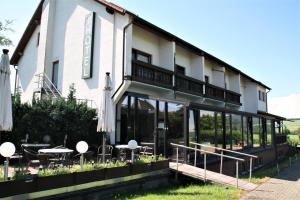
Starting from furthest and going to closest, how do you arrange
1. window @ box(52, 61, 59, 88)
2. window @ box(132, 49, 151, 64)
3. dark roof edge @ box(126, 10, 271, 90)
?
window @ box(52, 61, 59, 88) < window @ box(132, 49, 151, 64) < dark roof edge @ box(126, 10, 271, 90)

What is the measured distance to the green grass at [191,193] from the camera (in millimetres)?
8859

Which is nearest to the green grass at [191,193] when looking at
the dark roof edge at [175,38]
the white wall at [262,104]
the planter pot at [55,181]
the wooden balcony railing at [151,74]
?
the planter pot at [55,181]

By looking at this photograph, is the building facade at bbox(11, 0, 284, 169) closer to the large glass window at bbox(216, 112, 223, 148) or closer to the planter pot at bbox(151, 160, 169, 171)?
the large glass window at bbox(216, 112, 223, 148)

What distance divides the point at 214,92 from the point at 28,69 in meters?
12.8

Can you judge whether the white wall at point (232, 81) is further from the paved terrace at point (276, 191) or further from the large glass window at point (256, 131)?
the paved terrace at point (276, 191)

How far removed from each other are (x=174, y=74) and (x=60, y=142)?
737cm

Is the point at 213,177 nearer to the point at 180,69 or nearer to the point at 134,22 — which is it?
the point at 134,22

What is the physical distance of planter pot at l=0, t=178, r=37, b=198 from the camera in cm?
653

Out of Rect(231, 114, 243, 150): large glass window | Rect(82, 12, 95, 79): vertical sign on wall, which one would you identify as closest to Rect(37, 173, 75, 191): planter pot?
Rect(82, 12, 95, 79): vertical sign on wall

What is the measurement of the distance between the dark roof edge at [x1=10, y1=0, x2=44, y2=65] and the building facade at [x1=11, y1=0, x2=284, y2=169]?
6 centimetres

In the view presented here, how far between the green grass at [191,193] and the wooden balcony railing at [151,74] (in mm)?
5989

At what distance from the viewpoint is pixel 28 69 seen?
2033 centimetres

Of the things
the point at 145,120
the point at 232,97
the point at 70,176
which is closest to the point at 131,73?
the point at 145,120

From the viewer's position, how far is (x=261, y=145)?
22.4m
